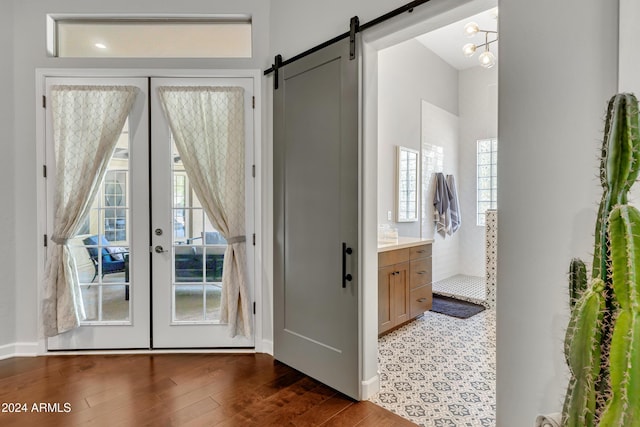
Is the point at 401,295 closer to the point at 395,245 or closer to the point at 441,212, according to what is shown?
the point at 395,245

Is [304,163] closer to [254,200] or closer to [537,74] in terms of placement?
[254,200]

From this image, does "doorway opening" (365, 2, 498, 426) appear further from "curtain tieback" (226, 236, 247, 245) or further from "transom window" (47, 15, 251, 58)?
"transom window" (47, 15, 251, 58)

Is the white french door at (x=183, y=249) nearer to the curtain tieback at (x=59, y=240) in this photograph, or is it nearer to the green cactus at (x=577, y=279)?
the curtain tieback at (x=59, y=240)

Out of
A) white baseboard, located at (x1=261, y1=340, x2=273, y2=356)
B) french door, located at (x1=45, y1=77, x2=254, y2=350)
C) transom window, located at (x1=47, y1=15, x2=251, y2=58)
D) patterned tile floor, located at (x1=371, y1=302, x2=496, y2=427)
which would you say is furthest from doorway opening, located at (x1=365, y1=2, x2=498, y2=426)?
french door, located at (x1=45, y1=77, x2=254, y2=350)

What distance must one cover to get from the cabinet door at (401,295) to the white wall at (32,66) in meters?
2.43

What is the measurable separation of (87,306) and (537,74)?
3.75 m

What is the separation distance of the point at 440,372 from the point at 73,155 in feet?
11.9

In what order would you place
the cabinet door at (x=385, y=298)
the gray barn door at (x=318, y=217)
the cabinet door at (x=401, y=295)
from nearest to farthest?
1. the gray barn door at (x=318, y=217)
2. the cabinet door at (x=385, y=298)
3. the cabinet door at (x=401, y=295)

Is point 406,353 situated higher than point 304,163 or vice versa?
point 304,163

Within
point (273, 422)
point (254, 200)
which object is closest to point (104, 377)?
point (273, 422)

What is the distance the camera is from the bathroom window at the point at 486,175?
5387 mm

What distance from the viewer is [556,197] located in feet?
4.56

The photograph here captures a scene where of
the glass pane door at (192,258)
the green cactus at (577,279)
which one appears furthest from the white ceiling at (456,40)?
the green cactus at (577,279)

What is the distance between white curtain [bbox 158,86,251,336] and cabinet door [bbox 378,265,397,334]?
4.09ft
